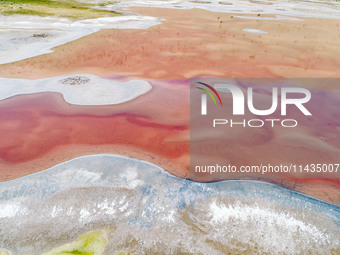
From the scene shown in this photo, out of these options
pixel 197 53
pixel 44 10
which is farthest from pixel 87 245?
pixel 44 10

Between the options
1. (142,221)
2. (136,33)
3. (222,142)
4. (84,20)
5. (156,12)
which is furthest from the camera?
(156,12)

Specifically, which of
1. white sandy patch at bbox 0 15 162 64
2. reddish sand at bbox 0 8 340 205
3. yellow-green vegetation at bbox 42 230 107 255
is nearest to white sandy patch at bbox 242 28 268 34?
reddish sand at bbox 0 8 340 205

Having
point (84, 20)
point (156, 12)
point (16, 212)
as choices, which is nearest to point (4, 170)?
point (16, 212)

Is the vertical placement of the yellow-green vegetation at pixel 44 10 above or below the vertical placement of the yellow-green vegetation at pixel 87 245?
above

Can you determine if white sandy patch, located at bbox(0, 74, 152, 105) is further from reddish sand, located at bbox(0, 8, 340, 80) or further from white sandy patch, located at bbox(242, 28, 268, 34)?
white sandy patch, located at bbox(242, 28, 268, 34)

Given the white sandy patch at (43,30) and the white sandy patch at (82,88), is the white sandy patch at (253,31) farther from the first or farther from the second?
the white sandy patch at (82,88)

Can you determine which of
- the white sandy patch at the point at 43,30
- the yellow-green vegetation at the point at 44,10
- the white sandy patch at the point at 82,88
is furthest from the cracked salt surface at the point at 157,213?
the yellow-green vegetation at the point at 44,10

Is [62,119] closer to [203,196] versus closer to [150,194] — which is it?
[150,194]
